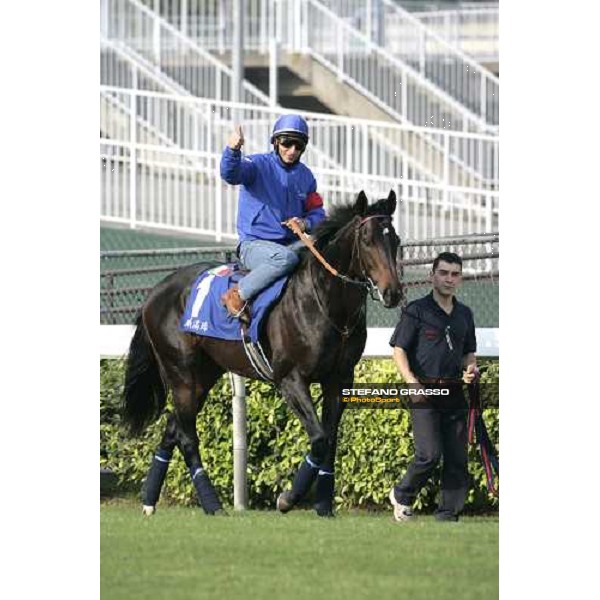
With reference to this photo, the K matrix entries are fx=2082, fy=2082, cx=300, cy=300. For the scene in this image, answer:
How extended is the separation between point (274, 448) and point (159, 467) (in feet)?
2.07

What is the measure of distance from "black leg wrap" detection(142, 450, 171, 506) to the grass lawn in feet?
2.67

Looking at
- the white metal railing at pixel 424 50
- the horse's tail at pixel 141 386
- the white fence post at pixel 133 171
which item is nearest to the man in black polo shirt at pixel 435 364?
the horse's tail at pixel 141 386

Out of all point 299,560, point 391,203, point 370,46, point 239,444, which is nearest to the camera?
point 299,560

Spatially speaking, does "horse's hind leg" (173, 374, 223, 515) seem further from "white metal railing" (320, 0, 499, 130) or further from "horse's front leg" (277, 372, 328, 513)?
"white metal railing" (320, 0, 499, 130)

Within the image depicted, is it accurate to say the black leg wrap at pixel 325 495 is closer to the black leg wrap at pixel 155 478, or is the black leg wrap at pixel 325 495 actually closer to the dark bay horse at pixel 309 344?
the dark bay horse at pixel 309 344

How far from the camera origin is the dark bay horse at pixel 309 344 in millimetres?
8711

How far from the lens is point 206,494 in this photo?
9.14 m

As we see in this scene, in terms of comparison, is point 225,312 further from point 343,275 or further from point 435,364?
point 435,364

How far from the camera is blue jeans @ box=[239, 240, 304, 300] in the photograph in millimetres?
9031

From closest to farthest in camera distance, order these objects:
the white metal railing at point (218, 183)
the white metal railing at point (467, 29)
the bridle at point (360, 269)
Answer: the bridle at point (360, 269), the white metal railing at point (218, 183), the white metal railing at point (467, 29)

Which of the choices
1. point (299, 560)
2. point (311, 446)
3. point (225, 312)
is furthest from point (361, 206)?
point (299, 560)

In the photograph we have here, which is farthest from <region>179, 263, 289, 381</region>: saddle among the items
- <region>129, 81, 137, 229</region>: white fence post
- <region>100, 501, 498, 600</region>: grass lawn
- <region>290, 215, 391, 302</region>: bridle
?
<region>129, 81, 137, 229</region>: white fence post

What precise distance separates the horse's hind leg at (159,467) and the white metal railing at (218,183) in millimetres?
4818
